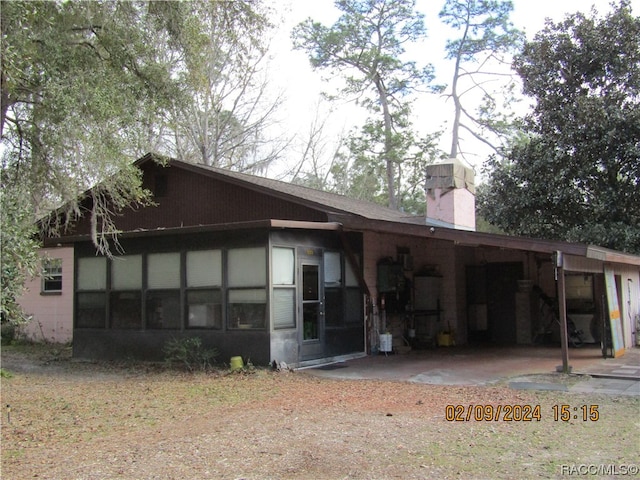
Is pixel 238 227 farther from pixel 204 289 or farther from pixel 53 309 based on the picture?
pixel 53 309

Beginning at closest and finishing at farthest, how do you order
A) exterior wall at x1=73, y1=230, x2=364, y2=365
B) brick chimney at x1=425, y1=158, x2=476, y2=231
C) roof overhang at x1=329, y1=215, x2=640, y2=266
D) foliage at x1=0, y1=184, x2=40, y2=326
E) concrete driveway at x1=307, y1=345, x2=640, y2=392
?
1. foliage at x1=0, y1=184, x2=40, y2=326
2. roof overhang at x1=329, y1=215, x2=640, y2=266
3. concrete driveway at x1=307, y1=345, x2=640, y2=392
4. exterior wall at x1=73, y1=230, x2=364, y2=365
5. brick chimney at x1=425, y1=158, x2=476, y2=231

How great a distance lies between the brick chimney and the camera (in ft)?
50.1

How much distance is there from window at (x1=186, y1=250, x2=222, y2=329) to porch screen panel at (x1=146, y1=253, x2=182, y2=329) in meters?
0.30

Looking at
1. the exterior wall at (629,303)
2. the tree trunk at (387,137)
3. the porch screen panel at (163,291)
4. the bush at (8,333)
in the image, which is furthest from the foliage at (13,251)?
the tree trunk at (387,137)

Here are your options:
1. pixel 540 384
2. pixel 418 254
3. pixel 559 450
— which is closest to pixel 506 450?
pixel 559 450

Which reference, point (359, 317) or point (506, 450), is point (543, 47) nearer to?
point (359, 317)

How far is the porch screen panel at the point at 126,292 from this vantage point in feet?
39.4

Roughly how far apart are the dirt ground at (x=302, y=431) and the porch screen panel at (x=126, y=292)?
104 inches

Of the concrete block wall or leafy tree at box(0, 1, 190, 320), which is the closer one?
leafy tree at box(0, 1, 190, 320)

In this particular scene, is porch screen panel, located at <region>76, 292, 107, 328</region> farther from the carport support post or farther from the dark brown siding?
the carport support post

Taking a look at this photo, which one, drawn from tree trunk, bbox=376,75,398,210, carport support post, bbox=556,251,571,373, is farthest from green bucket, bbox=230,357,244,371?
tree trunk, bbox=376,75,398,210

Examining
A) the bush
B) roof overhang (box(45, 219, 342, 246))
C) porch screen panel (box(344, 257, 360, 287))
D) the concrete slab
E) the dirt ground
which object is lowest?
the dirt ground

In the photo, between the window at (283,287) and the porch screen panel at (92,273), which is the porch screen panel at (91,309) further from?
the window at (283,287)

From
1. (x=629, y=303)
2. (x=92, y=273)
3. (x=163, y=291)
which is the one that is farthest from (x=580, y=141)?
(x=92, y=273)
